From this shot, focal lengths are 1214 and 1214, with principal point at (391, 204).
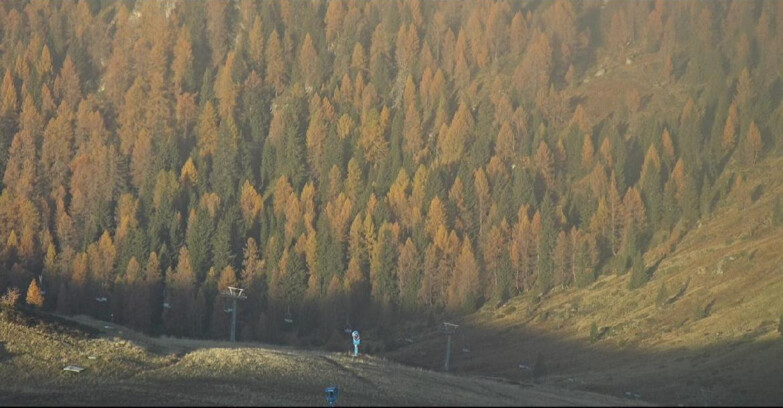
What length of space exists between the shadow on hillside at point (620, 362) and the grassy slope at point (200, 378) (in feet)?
31.5

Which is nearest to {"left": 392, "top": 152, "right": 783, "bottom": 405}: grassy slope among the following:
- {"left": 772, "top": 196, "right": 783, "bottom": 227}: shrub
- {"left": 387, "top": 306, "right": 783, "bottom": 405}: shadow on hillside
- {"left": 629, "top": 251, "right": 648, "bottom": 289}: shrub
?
{"left": 387, "top": 306, "right": 783, "bottom": 405}: shadow on hillside

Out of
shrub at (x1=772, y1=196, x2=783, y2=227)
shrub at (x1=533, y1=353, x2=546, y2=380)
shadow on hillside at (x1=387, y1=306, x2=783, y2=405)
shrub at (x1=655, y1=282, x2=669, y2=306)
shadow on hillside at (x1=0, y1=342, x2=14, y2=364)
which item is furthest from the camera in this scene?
shrub at (x1=772, y1=196, x2=783, y2=227)

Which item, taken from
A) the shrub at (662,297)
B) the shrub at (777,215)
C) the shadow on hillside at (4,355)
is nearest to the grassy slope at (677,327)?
the shrub at (662,297)

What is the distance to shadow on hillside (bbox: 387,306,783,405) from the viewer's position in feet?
294

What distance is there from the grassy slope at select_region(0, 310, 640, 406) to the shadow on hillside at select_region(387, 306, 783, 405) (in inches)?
378

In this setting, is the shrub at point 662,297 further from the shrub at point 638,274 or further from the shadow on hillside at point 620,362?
the shrub at point 638,274

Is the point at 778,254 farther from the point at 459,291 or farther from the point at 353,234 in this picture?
the point at 353,234

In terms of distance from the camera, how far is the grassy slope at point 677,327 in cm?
9731

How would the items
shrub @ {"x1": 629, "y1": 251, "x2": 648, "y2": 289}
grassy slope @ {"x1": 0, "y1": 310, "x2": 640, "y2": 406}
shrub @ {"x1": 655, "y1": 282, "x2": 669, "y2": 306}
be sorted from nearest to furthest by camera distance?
grassy slope @ {"x1": 0, "y1": 310, "x2": 640, "y2": 406} < shrub @ {"x1": 655, "y1": 282, "x2": 669, "y2": 306} < shrub @ {"x1": 629, "y1": 251, "x2": 648, "y2": 289}

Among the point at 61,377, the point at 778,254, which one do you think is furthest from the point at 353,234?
the point at 61,377

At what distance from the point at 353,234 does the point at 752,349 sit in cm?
8775

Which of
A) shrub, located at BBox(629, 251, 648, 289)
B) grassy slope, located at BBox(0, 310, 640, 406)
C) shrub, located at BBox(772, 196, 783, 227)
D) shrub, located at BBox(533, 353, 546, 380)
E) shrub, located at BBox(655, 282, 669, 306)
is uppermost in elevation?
shrub, located at BBox(772, 196, 783, 227)

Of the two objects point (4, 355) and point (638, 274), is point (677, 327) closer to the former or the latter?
point (638, 274)

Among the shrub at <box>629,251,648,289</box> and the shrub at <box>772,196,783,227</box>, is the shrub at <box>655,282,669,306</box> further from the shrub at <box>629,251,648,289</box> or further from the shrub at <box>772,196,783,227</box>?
the shrub at <box>772,196,783,227</box>
